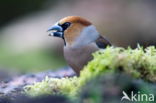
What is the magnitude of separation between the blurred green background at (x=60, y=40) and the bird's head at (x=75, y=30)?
34.8 ft

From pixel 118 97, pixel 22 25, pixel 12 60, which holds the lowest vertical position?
pixel 118 97

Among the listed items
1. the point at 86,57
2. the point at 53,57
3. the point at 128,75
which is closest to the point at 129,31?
the point at 53,57

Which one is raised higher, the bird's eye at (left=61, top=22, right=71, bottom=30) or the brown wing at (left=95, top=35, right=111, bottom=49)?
the bird's eye at (left=61, top=22, right=71, bottom=30)

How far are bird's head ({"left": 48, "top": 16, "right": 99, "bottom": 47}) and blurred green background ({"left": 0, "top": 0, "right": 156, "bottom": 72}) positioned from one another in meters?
10.6

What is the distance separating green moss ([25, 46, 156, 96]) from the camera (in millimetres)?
4105

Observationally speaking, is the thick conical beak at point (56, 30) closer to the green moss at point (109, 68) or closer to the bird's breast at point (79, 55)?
the bird's breast at point (79, 55)

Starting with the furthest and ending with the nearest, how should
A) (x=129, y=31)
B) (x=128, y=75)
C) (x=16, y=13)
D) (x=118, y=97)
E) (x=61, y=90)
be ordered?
(x=16, y=13) < (x=129, y=31) < (x=61, y=90) < (x=128, y=75) < (x=118, y=97)

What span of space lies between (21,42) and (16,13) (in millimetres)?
4823

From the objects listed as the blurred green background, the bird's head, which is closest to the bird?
the bird's head

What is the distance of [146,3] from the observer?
18.4 m

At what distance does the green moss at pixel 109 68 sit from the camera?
4105 mm

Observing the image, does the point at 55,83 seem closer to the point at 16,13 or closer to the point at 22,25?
the point at 22,25

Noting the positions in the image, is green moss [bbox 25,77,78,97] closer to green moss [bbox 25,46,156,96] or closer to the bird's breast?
green moss [bbox 25,46,156,96]

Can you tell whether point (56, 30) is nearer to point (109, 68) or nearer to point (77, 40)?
point (77, 40)
